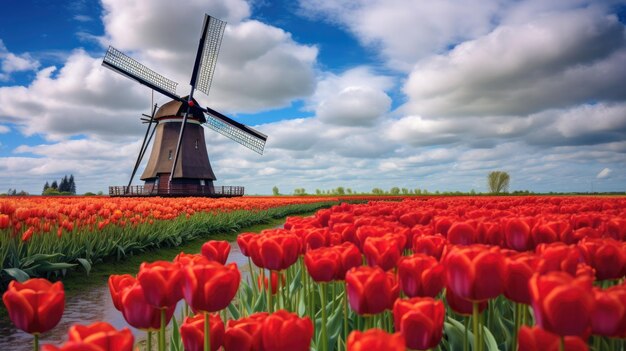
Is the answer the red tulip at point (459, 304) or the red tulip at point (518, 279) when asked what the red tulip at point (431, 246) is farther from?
the red tulip at point (518, 279)

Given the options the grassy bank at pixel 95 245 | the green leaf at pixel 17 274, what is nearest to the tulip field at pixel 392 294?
the green leaf at pixel 17 274

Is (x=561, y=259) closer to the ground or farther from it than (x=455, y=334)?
farther from it

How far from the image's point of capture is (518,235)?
2627 millimetres

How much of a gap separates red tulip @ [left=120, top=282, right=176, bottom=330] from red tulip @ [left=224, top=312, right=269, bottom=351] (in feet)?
1.27

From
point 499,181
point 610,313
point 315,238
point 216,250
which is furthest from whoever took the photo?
point 499,181

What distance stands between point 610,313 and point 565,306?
0.72 feet

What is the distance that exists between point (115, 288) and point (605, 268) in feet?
7.02

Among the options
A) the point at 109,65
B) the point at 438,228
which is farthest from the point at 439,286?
the point at 109,65

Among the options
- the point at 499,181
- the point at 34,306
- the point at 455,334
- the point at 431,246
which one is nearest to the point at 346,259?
the point at 431,246

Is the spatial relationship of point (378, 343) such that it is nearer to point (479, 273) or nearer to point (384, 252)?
point (479, 273)

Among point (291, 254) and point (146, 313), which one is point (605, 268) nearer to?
point (291, 254)

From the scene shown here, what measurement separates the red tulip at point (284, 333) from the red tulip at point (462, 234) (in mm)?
1712

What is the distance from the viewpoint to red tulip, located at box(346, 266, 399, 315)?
5.41ft

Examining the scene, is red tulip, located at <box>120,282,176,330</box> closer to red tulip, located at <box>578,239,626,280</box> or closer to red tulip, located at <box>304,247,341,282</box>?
Result: red tulip, located at <box>304,247,341,282</box>
